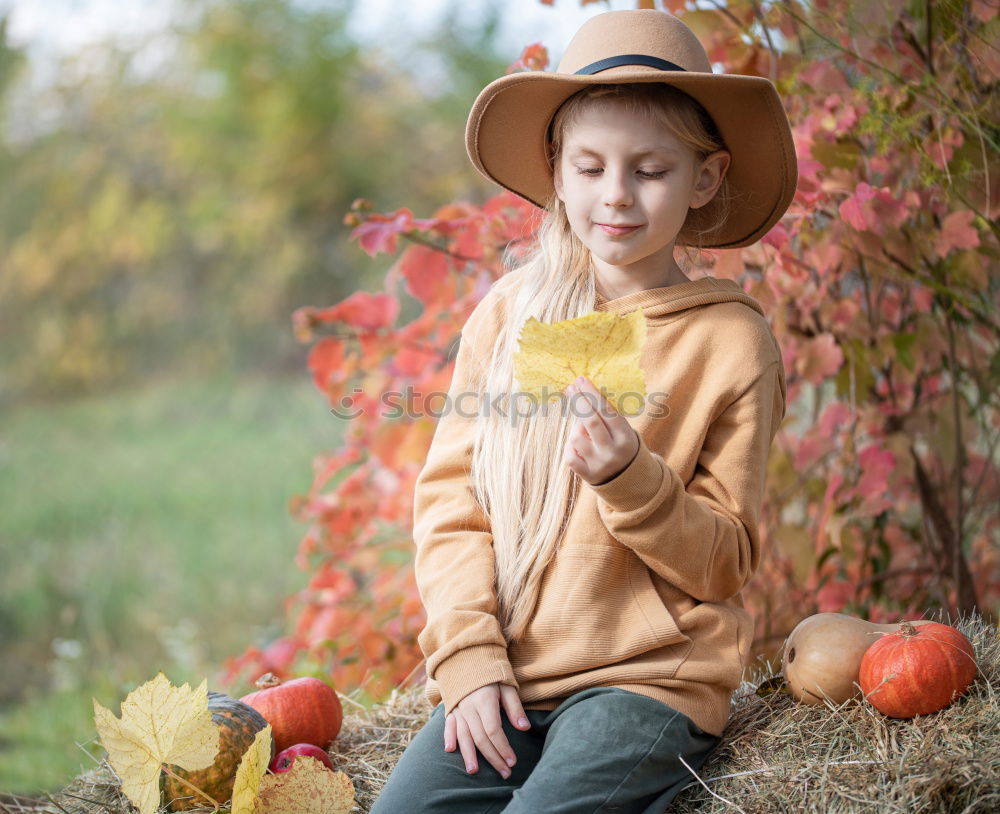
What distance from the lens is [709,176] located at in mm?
1839

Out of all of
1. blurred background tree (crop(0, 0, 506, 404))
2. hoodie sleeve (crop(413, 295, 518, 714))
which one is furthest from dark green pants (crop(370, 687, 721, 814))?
blurred background tree (crop(0, 0, 506, 404))

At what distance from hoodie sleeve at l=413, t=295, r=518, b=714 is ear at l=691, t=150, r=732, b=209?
1.54 ft

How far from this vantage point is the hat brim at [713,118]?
1674mm

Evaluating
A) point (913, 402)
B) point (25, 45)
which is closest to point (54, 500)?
point (25, 45)

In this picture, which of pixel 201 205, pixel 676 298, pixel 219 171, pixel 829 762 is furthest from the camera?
pixel 219 171

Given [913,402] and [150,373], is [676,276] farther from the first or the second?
[150,373]

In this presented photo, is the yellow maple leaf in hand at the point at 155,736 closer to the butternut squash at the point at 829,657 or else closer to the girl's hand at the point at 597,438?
the girl's hand at the point at 597,438

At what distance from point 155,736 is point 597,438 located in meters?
0.89

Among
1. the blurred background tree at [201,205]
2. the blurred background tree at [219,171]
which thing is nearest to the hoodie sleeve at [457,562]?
the blurred background tree at [201,205]

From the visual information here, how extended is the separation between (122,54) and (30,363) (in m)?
3.43

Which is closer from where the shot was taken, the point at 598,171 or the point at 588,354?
the point at 588,354

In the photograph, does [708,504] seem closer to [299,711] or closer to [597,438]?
[597,438]

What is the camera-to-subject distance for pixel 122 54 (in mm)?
10281

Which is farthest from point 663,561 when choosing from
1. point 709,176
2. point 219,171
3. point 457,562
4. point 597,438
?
point 219,171
